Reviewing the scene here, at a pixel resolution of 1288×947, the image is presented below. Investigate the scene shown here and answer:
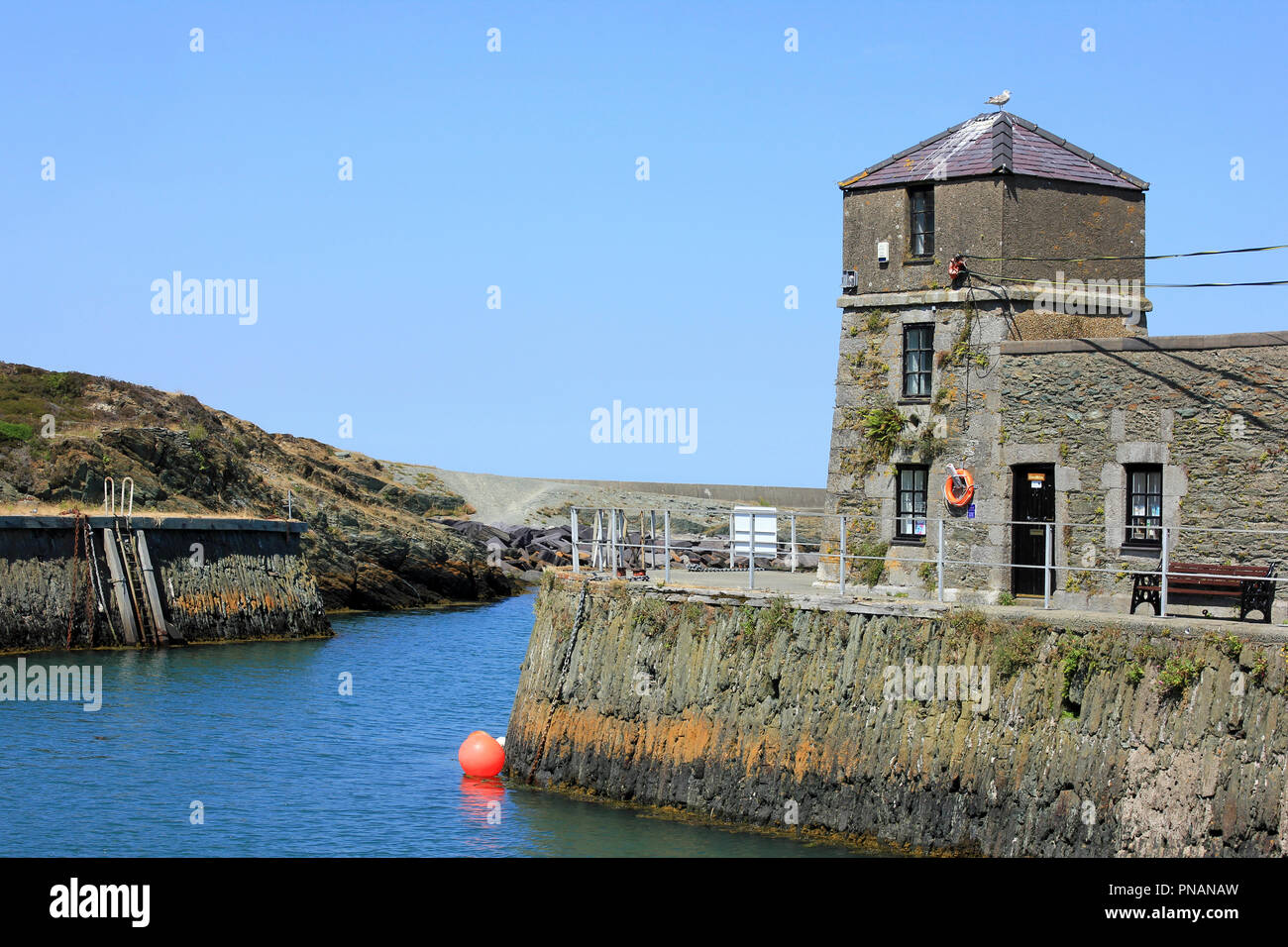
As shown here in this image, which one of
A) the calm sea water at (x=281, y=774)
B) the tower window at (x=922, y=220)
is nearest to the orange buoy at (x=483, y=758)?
the calm sea water at (x=281, y=774)

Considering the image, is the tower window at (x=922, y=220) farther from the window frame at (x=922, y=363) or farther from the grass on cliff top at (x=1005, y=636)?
the grass on cliff top at (x=1005, y=636)

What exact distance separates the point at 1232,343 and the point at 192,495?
38.2 m

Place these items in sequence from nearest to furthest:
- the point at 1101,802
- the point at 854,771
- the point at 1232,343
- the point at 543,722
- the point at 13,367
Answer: the point at 1101,802, the point at 854,771, the point at 1232,343, the point at 543,722, the point at 13,367

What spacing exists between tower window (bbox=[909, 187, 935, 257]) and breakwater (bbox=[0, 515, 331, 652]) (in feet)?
78.1

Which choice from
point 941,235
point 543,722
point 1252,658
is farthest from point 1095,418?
point 543,722

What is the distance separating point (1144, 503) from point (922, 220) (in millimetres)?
6402

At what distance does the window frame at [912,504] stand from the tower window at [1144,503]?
354 centimetres

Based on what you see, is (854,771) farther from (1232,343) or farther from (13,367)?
(13,367)

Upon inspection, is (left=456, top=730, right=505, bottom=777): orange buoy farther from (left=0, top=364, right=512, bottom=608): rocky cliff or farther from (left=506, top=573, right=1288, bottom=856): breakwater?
(left=0, top=364, right=512, bottom=608): rocky cliff

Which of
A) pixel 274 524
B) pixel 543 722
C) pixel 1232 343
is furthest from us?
pixel 274 524

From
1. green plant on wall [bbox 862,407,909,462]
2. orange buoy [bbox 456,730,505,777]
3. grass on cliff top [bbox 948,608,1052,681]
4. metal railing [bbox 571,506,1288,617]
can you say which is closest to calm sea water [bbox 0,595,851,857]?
orange buoy [bbox 456,730,505,777]

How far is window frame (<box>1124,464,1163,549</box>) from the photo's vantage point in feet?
68.1
